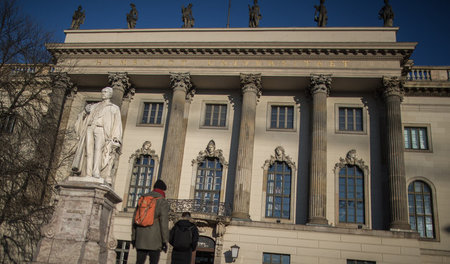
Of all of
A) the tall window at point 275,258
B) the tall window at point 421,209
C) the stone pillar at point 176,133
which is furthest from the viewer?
the stone pillar at point 176,133

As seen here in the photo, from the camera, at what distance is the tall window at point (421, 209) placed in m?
24.6

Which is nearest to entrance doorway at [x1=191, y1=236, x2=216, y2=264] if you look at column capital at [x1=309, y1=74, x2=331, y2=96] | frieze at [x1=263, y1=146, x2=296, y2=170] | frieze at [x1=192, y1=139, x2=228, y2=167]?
frieze at [x1=192, y1=139, x2=228, y2=167]

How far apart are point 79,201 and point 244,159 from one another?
16876 mm

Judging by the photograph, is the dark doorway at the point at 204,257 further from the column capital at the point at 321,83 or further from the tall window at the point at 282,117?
the column capital at the point at 321,83

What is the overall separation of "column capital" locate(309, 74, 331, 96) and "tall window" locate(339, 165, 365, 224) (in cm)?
496

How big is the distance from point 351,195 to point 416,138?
584 centimetres

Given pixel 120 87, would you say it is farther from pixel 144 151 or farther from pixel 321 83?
pixel 321 83

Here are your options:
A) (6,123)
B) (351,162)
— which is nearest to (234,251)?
(351,162)

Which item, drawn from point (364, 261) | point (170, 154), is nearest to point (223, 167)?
point (170, 154)

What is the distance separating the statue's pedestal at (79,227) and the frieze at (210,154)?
59.0 feet

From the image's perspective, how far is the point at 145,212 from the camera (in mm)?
7316

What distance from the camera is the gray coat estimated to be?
23.9 ft

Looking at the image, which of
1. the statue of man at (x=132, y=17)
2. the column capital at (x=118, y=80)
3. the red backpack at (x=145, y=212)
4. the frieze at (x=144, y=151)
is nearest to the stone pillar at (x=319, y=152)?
the frieze at (x=144, y=151)

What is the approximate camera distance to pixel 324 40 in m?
27.3
